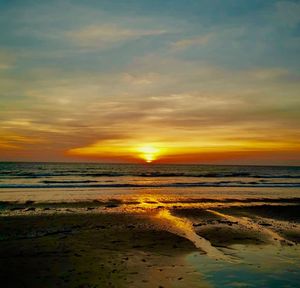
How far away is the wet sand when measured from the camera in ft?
28.8

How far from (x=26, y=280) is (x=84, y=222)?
27.9 ft

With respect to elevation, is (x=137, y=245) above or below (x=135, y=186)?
above

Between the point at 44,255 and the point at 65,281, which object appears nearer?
the point at 65,281

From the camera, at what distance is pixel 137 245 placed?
12422 millimetres

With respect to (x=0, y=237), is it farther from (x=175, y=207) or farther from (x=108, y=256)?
(x=175, y=207)

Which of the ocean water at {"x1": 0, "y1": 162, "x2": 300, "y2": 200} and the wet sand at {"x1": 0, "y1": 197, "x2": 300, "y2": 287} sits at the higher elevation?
the wet sand at {"x1": 0, "y1": 197, "x2": 300, "y2": 287}

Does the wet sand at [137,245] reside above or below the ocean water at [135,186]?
above

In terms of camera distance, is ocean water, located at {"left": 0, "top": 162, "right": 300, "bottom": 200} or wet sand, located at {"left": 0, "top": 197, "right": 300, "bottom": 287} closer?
A: wet sand, located at {"left": 0, "top": 197, "right": 300, "bottom": 287}

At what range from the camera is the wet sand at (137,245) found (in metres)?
8.77

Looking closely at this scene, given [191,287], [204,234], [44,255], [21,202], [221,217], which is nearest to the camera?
[191,287]

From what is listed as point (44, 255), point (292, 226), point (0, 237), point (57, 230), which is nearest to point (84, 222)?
point (57, 230)

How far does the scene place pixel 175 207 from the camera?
23.7 m

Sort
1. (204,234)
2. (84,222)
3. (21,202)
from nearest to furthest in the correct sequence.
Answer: (204,234), (84,222), (21,202)

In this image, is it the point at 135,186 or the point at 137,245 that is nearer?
the point at 137,245
